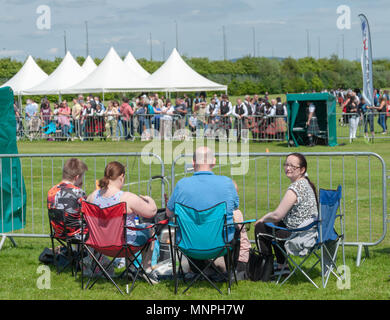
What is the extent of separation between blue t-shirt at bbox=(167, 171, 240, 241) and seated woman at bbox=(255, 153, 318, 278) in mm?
527

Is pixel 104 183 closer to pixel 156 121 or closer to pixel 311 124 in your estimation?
pixel 311 124

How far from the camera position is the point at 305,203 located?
679 centimetres

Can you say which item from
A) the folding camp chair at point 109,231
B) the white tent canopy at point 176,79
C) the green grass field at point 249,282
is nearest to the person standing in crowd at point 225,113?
the white tent canopy at point 176,79

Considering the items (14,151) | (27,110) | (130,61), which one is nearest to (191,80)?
(130,61)

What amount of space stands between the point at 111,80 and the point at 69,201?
927 inches

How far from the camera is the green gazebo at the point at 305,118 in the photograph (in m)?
23.1

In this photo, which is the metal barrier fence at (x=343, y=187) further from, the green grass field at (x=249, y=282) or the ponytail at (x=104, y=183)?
the ponytail at (x=104, y=183)

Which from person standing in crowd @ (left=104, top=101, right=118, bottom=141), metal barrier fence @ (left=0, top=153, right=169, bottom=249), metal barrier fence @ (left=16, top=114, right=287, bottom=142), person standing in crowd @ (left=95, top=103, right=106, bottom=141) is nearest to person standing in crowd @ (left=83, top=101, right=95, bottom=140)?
metal barrier fence @ (left=16, top=114, right=287, bottom=142)

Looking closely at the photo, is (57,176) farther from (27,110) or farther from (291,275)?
(27,110)

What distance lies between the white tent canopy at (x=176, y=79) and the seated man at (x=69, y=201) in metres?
23.1

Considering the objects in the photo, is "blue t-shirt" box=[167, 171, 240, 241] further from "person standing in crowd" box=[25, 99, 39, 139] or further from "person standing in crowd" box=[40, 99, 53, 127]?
"person standing in crowd" box=[25, 99, 39, 139]

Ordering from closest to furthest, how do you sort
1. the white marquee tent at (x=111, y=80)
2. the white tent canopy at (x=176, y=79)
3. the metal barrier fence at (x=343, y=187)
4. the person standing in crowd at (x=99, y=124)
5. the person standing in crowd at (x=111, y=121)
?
the metal barrier fence at (x=343, y=187) → the person standing in crowd at (x=111, y=121) → the person standing in crowd at (x=99, y=124) → the white marquee tent at (x=111, y=80) → the white tent canopy at (x=176, y=79)

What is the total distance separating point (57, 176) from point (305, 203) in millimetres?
9589

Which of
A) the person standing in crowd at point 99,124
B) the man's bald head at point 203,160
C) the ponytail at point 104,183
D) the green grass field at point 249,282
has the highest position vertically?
the person standing in crowd at point 99,124
